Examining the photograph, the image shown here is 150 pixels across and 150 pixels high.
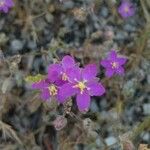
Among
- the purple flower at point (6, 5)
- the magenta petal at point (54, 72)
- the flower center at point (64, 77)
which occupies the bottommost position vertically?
the flower center at point (64, 77)

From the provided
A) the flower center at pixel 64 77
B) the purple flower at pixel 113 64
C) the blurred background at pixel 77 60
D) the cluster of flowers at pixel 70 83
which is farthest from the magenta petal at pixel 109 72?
the flower center at pixel 64 77

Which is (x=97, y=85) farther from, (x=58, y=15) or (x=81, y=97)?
(x=58, y=15)

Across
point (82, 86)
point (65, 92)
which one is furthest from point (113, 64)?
point (65, 92)

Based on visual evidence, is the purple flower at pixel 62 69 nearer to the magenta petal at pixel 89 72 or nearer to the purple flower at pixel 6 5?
the magenta petal at pixel 89 72

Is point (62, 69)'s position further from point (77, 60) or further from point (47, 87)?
point (77, 60)

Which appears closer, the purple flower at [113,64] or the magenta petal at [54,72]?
the magenta petal at [54,72]

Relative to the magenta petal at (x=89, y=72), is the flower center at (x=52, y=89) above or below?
below

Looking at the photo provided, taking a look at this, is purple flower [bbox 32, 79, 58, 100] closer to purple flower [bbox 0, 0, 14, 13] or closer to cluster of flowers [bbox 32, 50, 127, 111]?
cluster of flowers [bbox 32, 50, 127, 111]

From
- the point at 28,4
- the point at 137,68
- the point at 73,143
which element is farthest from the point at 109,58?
the point at 28,4
